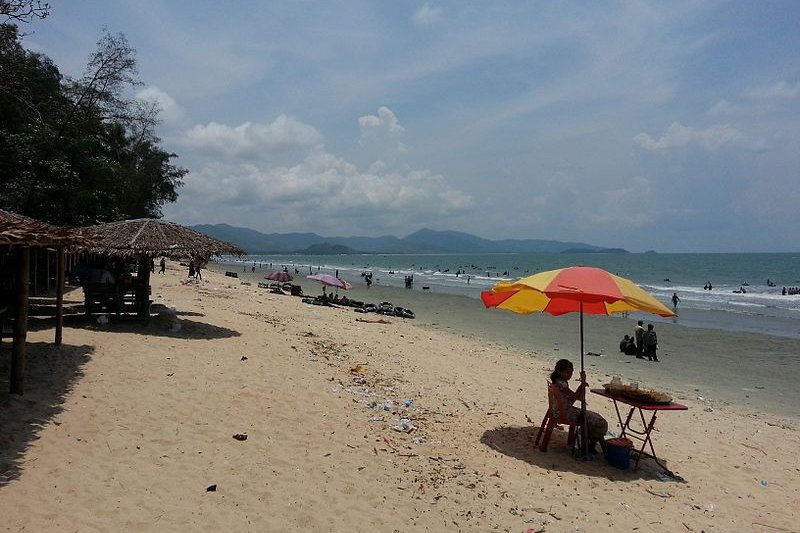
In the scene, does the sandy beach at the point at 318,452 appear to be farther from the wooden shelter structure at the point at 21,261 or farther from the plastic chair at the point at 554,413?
the wooden shelter structure at the point at 21,261

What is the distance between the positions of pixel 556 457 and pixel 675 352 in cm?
1376

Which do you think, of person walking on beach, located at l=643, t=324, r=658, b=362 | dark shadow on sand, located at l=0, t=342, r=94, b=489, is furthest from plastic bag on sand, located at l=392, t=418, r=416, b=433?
person walking on beach, located at l=643, t=324, r=658, b=362

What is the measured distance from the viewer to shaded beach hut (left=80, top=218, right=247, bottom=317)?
35.8ft

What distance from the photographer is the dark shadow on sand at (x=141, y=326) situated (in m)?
10.8

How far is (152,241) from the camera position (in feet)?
37.0

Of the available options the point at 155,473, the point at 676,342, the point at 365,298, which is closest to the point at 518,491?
the point at 155,473

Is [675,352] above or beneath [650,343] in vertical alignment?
beneath

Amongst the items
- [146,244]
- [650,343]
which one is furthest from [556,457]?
[650,343]

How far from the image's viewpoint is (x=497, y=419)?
8.40 m

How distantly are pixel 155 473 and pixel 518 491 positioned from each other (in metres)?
3.86

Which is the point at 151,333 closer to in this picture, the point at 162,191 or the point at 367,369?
the point at 367,369

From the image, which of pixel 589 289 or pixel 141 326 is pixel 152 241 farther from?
pixel 589 289

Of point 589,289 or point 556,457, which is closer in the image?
point 589,289

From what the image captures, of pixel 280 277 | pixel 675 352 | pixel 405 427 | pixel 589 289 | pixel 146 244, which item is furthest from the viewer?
→ pixel 280 277
